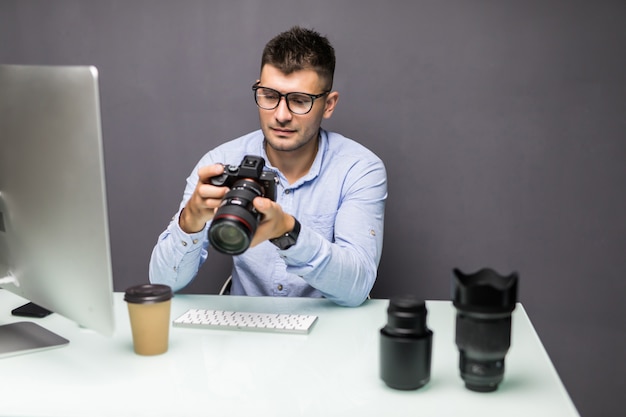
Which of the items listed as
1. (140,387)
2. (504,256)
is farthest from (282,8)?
(140,387)

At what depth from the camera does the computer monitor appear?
0.95m

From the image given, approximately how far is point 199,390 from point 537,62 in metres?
1.70

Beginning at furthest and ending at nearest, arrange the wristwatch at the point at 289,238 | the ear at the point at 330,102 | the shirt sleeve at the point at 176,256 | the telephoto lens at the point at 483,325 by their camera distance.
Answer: the ear at the point at 330,102 < the shirt sleeve at the point at 176,256 < the wristwatch at the point at 289,238 < the telephoto lens at the point at 483,325

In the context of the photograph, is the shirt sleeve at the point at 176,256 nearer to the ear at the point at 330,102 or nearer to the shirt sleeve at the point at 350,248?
the shirt sleeve at the point at 350,248

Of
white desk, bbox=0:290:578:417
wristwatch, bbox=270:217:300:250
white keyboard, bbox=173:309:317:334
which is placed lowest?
white keyboard, bbox=173:309:317:334

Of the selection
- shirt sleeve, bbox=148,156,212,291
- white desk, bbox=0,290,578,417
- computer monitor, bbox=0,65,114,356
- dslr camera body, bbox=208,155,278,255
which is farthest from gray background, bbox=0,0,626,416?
computer monitor, bbox=0,65,114,356

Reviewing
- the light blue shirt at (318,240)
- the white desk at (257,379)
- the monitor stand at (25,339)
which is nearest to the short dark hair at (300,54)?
the light blue shirt at (318,240)

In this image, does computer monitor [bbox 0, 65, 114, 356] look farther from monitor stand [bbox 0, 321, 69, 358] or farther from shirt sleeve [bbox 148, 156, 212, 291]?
shirt sleeve [bbox 148, 156, 212, 291]

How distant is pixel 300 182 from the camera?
1888mm

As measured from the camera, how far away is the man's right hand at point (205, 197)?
122cm

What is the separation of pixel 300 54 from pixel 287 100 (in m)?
0.14

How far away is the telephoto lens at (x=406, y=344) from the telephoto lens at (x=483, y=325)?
54mm

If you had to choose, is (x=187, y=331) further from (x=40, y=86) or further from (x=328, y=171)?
(x=328, y=171)

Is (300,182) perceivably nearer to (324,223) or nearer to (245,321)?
(324,223)
